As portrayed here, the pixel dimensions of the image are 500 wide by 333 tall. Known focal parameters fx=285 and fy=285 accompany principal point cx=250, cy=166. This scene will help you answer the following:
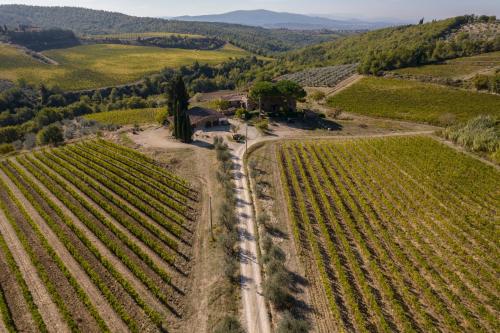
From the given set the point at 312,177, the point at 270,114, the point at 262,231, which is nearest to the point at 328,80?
the point at 270,114

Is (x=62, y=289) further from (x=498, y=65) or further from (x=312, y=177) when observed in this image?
(x=498, y=65)

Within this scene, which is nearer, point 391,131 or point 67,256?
point 67,256

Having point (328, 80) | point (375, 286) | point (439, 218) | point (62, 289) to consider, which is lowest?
point (62, 289)

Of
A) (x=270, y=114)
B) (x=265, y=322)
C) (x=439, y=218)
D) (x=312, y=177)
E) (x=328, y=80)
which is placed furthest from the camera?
(x=328, y=80)

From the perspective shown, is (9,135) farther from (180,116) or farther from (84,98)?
(180,116)

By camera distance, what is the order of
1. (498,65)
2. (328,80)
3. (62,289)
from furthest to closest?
(328,80), (498,65), (62,289)

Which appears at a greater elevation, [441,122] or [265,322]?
[441,122]

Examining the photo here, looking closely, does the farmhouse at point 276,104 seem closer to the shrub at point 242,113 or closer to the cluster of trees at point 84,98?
the shrub at point 242,113
